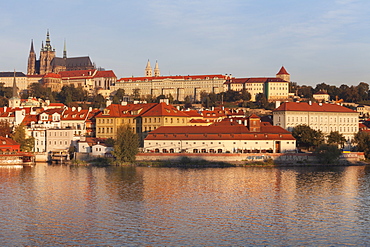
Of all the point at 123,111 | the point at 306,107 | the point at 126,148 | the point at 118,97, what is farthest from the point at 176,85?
the point at 126,148

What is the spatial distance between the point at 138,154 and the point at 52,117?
66.6 ft

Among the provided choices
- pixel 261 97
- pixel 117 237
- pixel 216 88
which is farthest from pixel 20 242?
pixel 216 88

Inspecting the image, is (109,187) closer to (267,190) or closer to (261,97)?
(267,190)

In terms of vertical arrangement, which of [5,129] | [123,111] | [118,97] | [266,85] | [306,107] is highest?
[266,85]

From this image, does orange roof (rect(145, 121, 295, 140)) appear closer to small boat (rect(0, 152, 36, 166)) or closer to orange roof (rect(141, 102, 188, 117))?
orange roof (rect(141, 102, 188, 117))

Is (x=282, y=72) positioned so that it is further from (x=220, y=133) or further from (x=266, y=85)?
(x=220, y=133)

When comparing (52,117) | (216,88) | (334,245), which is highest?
(216,88)

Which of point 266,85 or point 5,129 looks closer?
point 5,129

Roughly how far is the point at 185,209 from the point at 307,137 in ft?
116

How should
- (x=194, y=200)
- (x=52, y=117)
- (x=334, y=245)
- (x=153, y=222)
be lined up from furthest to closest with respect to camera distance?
1. (x=52, y=117)
2. (x=194, y=200)
3. (x=153, y=222)
4. (x=334, y=245)

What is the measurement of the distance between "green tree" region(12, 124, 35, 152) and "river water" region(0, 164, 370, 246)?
58.6ft

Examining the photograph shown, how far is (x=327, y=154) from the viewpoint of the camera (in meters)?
57.1

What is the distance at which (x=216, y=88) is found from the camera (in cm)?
15788

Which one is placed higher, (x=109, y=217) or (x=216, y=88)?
(x=216, y=88)
